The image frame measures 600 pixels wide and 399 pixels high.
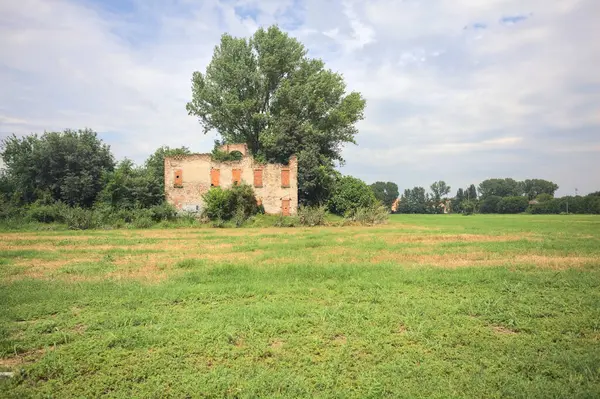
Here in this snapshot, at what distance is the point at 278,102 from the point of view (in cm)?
3466

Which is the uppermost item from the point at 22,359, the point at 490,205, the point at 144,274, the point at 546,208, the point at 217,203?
the point at 490,205

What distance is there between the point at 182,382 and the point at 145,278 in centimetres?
491

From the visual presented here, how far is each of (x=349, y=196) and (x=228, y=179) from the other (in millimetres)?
10803

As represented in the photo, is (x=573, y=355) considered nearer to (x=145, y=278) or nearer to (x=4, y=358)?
(x=4, y=358)

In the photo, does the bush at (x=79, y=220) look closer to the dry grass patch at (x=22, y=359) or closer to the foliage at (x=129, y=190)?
the foliage at (x=129, y=190)

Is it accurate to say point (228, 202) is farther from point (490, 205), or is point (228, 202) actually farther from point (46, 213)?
point (490, 205)

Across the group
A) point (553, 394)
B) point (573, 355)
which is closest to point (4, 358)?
point (553, 394)

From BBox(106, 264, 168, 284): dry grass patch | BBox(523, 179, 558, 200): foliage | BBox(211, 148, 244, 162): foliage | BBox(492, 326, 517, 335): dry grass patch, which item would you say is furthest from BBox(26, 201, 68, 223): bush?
BBox(523, 179, 558, 200): foliage

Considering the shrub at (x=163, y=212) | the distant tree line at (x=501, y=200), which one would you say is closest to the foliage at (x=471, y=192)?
the distant tree line at (x=501, y=200)

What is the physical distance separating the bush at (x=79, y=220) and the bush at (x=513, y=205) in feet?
290

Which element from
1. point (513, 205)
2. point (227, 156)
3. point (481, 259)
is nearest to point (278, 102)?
point (227, 156)

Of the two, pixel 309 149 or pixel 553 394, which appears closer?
pixel 553 394

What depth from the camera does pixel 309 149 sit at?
31766 mm

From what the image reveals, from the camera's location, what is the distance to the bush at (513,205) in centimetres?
8406
